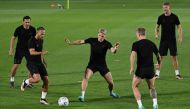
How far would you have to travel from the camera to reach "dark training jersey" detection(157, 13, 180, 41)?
908 inches

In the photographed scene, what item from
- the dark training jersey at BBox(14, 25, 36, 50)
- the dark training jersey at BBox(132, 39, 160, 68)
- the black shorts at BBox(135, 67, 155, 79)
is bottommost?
the black shorts at BBox(135, 67, 155, 79)

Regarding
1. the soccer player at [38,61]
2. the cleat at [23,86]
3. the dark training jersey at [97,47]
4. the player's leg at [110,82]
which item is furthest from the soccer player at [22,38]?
the player's leg at [110,82]

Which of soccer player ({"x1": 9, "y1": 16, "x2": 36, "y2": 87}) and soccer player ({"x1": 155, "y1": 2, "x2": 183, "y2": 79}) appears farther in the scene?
soccer player ({"x1": 155, "y1": 2, "x2": 183, "y2": 79})

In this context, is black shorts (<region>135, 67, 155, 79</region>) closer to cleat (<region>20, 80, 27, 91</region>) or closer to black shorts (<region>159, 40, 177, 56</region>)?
cleat (<region>20, 80, 27, 91</region>)

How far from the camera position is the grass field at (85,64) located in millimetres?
18688

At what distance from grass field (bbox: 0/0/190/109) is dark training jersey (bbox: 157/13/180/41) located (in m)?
1.60

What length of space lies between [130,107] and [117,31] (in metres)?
22.1

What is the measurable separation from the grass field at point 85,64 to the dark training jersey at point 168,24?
62.9 inches

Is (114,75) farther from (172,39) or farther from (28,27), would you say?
(28,27)

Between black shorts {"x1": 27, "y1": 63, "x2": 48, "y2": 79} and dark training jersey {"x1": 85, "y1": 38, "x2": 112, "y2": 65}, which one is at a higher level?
dark training jersey {"x1": 85, "y1": 38, "x2": 112, "y2": 65}

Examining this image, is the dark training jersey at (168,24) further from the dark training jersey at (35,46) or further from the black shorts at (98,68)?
the dark training jersey at (35,46)

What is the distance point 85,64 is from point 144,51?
10254mm

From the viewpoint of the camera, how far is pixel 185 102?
18.4 metres

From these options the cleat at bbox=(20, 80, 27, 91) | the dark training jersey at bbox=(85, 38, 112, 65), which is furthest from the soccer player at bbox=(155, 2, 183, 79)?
the cleat at bbox=(20, 80, 27, 91)
